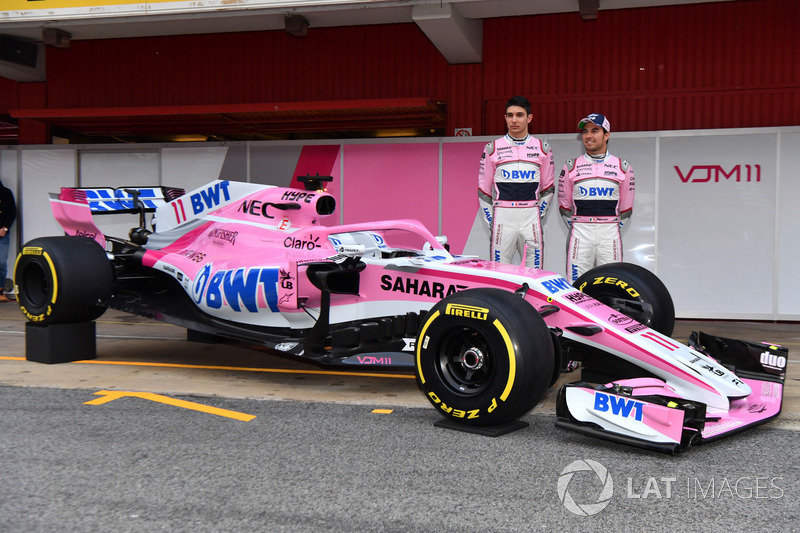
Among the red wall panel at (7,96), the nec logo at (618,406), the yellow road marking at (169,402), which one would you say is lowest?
the yellow road marking at (169,402)

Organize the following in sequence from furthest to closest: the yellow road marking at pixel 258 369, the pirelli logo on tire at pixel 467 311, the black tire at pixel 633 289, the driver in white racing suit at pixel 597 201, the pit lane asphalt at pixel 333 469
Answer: the driver in white racing suit at pixel 597 201 → the yellow road marking at pixel 258 369 → the black tire at pixel 633 289 → the pirelli logo on tire at pixel 467 311 → the pit lane asphalt at pixel 333 469

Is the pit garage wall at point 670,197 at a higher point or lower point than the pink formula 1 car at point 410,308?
higher

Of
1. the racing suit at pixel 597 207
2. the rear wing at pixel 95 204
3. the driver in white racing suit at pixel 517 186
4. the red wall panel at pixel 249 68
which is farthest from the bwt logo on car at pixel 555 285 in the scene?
the red wall panel at pixel 249 68

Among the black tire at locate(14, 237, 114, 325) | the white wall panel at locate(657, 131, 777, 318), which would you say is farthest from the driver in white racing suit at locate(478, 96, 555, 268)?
the black tire at locate(14, 237, 114, 325)

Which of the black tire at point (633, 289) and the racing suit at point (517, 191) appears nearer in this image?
the black tire at point (633, 289)

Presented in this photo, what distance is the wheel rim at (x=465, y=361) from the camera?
3820mm

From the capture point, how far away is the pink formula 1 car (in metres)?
3.61

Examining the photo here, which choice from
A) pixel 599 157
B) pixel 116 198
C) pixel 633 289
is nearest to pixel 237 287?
pixel 116 198

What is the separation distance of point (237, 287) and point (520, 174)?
2908 mm

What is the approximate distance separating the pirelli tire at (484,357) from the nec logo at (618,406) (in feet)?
0.95

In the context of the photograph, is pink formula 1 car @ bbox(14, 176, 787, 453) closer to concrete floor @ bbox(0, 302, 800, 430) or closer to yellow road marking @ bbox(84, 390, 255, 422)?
concrete floor @ bbox(0, 302, 800, 430)

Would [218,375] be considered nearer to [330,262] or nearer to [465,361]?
[330,262]

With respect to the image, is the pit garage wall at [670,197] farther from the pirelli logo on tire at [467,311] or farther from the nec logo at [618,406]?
the nec logo at [618,406]

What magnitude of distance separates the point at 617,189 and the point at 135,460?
15.9 ft
